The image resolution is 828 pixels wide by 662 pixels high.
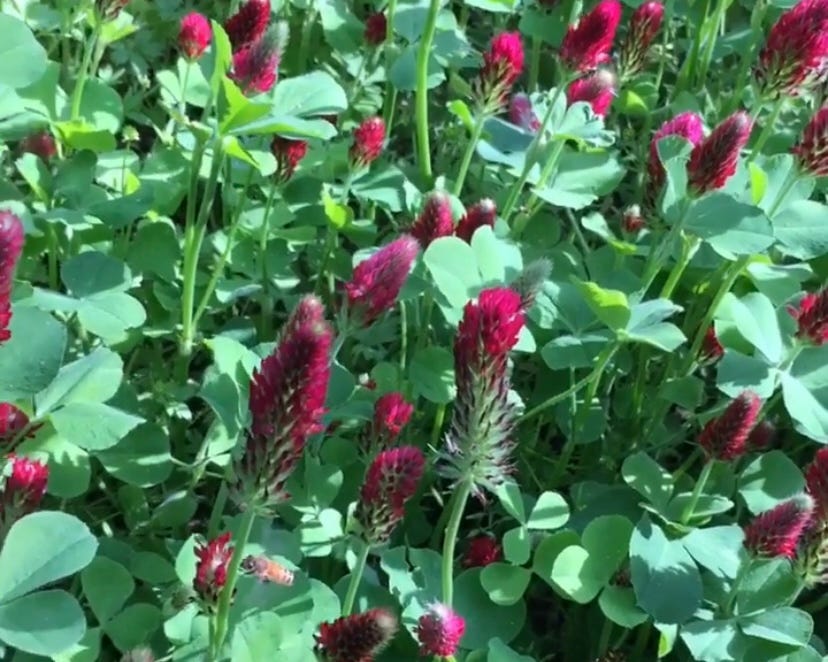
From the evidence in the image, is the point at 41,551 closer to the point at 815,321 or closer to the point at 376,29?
the point at 815,321

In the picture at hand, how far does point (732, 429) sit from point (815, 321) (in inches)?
8.3

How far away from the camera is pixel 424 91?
209 centimetres

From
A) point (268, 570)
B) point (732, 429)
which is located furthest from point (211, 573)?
point (732, 429)

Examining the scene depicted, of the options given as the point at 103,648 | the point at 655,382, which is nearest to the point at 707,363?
the point at 655,382

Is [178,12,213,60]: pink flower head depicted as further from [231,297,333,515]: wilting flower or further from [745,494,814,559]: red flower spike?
[745,494,814,559]: red flower spike

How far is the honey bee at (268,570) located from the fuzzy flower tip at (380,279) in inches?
12.0

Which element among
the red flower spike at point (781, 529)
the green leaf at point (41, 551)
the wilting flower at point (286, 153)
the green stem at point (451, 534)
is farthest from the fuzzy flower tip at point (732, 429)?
the green leaf at point (41, 551)

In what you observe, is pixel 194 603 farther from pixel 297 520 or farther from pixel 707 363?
pixel 707 363

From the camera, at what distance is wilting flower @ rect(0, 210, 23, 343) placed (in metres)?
1.13

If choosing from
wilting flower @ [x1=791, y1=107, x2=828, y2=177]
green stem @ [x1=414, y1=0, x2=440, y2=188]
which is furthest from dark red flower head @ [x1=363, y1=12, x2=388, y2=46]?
wilting flower @ [x1=791, y1=107, x2=828, y2=177]

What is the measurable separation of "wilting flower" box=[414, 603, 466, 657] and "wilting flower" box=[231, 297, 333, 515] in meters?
0.34

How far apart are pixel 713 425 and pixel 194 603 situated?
2.47 ft

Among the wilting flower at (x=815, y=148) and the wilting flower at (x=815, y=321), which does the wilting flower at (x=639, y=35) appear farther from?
the wilting flower at (x=815, y=321)

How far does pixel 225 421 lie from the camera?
4.74 ft
